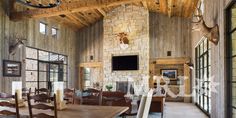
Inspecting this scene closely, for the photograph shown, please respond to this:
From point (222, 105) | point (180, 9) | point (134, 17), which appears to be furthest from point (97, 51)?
point (222, 105)

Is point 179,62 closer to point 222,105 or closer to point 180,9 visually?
point 180,9

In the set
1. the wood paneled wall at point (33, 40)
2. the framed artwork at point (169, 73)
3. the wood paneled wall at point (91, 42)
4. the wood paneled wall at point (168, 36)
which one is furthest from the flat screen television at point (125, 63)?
the wood paneled wall at point (33, 40)

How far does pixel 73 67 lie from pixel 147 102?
10610mm

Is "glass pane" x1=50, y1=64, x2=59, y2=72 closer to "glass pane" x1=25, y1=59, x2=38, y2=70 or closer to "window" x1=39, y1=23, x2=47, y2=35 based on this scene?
"glass pane" x1=25, y1=59, x2=38, y2=70

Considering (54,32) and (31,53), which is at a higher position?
(54,32)

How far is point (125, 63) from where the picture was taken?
484 inches

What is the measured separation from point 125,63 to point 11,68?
5884 mm

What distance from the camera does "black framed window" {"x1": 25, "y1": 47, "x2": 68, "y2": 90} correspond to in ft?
31.5

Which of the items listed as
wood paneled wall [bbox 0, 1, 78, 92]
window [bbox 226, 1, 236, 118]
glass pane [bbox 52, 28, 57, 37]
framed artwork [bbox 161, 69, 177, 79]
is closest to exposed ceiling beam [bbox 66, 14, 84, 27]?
wood paneled wall [bbox 0, 1, 78, 92]

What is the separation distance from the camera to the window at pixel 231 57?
421 centimetres

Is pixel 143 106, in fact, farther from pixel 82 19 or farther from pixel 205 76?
pixel 82 19

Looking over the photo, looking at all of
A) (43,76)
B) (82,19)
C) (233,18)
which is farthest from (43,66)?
(233,18)

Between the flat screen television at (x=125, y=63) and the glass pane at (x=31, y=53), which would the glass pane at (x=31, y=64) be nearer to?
the glass pane at (x=31, y=53)

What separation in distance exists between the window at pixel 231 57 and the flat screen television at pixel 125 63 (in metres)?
7.71
